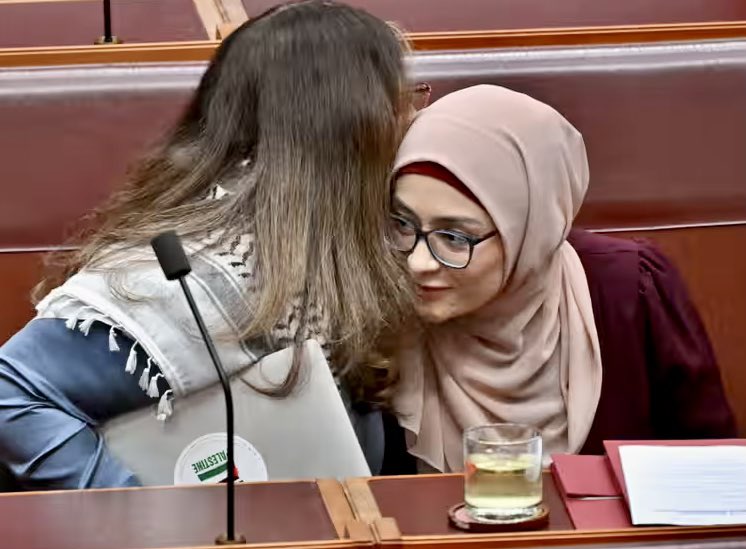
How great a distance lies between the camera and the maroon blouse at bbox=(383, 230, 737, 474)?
1.64 meters

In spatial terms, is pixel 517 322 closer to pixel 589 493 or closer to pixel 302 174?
pixel 302 174

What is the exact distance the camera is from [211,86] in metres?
1.61

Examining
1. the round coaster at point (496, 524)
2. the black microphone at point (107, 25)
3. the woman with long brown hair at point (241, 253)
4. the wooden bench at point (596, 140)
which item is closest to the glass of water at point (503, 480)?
the round coaster at point (496, 524)

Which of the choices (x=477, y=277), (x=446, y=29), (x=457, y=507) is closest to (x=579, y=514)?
(x=457, y=507)

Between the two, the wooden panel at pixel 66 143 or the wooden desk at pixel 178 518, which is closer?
the wooden desk at pixel 178 518

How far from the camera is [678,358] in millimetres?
1632

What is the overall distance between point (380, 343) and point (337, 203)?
171 mm

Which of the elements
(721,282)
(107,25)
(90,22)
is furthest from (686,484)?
(90,22)

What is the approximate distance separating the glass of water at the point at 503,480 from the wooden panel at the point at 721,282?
38.8 inches

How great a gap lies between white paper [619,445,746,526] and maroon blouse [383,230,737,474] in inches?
15.2

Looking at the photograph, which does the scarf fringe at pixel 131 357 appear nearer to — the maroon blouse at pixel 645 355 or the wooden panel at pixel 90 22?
the maroon blouse at pixel 645 355

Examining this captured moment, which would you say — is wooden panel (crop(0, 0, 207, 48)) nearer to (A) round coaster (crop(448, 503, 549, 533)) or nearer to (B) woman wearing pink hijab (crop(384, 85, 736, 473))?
(B) woman wearing pink hijab (crop(384, 85, 736, 473))

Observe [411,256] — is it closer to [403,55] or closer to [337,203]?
[337,203]

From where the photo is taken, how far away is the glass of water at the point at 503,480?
1.10 meters
